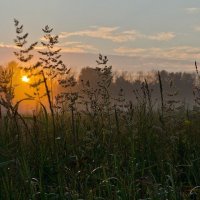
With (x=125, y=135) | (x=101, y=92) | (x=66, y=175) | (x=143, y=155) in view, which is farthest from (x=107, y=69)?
(x=66, y=175)

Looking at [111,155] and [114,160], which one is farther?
[111,155]

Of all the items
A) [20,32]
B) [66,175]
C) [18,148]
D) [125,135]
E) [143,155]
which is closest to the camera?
[18,148]

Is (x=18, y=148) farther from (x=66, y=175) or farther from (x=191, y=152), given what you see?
(x=191, y=152)

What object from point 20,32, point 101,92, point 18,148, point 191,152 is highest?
point 20,32

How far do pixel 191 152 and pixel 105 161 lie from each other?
3.75 feet

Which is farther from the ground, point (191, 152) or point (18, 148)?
point (18, 148)

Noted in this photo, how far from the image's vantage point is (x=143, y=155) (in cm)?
433

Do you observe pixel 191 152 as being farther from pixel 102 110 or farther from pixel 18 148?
pixel 18 148

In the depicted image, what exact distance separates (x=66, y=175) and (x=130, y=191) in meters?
0.80

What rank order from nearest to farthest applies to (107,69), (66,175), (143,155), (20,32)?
(66,175) < (143,155) < (107,69) < (20,32)

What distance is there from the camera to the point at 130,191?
9.39 ft

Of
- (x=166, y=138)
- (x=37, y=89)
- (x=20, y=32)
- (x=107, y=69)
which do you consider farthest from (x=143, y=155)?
(x=20, y=32)

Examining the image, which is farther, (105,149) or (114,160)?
(105,149)

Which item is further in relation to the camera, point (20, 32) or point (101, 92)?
point (20, 32)
